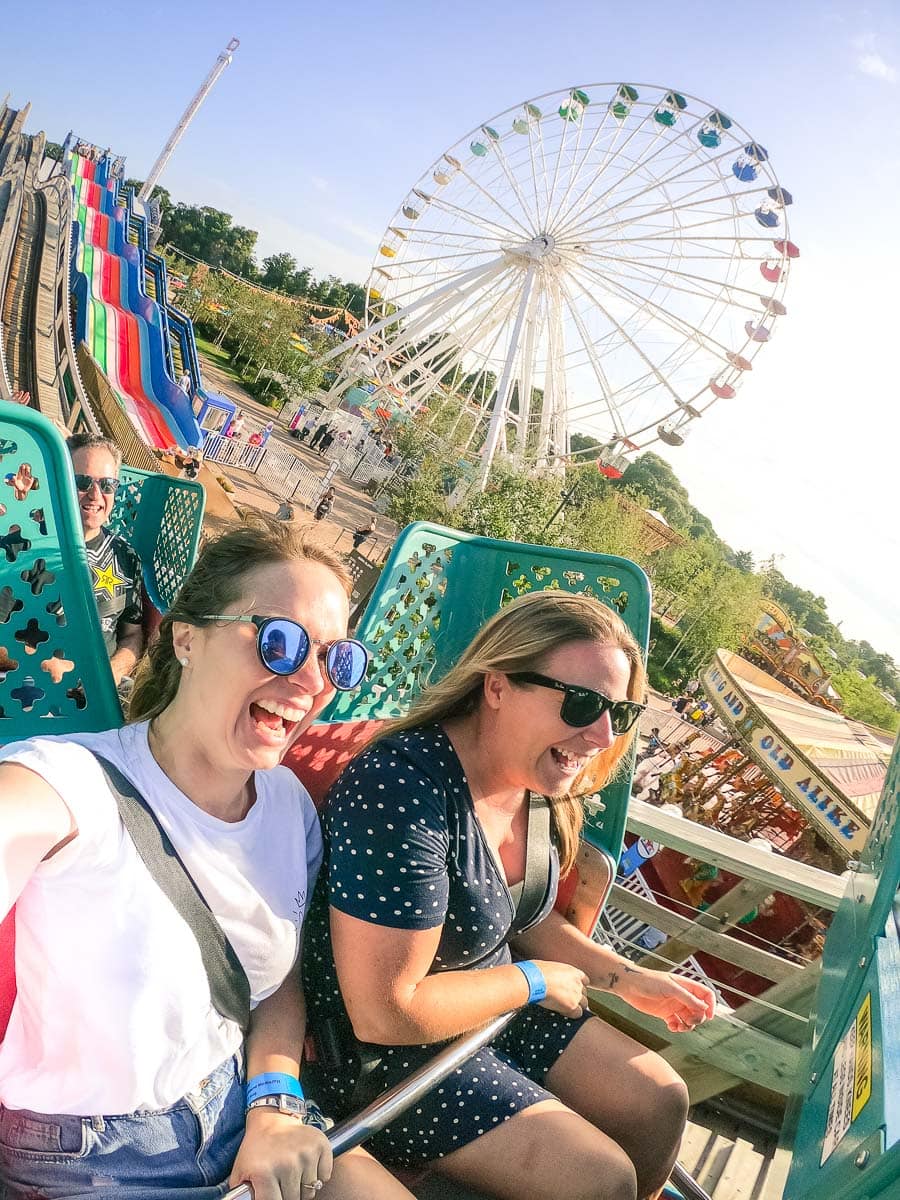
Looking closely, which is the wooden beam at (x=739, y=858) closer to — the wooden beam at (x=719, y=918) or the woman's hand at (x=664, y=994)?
the wooden beam at (x=719, y=918)

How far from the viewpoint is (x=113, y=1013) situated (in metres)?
1.12

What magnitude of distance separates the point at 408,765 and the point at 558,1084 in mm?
846

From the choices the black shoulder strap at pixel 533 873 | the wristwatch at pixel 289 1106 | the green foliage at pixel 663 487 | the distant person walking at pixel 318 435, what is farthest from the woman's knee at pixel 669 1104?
the green foliage at pixel 663 487

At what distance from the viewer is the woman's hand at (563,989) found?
1.68m

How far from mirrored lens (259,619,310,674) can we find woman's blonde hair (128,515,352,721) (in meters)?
0.11

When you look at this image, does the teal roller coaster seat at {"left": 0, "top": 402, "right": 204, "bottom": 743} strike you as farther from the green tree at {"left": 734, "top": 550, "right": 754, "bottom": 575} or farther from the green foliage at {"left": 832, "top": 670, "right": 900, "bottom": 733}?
the green tree at {"left": 734, "top": 550, "right": 754, "bottom": 575}

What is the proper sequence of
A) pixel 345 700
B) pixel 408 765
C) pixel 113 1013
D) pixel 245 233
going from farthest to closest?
pixel 245 233
pixel 345 700
pixel 408 765
pixel 113 1013

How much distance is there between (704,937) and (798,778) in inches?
219

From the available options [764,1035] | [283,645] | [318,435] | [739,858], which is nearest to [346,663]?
[283,645]

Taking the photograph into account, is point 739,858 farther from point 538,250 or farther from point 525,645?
point 538,250

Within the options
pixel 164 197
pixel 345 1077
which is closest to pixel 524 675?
pixel 345 1077

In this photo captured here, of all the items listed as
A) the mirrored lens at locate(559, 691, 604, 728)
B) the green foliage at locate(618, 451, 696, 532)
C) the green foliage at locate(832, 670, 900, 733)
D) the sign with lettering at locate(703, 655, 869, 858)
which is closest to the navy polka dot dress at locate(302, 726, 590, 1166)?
the mirrored lens at locate(559, 691, 604, 728)

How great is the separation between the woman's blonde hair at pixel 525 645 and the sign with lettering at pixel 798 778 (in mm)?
5051

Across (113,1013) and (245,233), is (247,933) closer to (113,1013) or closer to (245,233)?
(113,1013)
